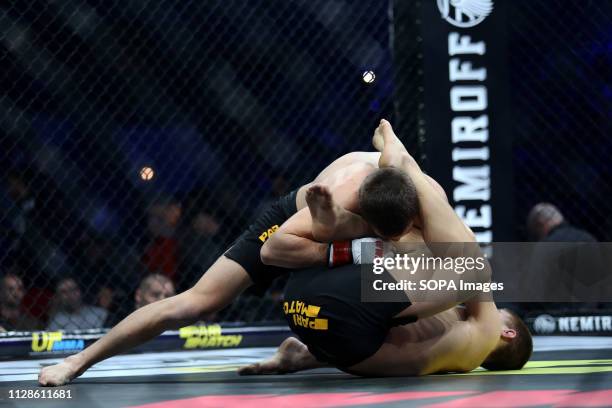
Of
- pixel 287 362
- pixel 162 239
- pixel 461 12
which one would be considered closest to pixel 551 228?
pixel 461 12

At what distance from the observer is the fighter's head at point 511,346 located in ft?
7.18

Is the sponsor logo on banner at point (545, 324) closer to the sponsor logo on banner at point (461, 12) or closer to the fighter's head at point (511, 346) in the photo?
the sponsor logo on banner at point (461, 12)

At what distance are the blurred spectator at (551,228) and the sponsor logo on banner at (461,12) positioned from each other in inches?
33.8

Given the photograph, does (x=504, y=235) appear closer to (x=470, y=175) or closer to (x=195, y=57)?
(x=470, y=175)

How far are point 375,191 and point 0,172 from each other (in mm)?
2368

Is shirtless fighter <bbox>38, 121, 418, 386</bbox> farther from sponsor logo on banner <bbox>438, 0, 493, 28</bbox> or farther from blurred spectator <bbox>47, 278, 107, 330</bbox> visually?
sponsor logo on banner <bbox>438, 0, 493, 28</bbox>

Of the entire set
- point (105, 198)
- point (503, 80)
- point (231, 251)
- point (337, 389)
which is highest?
point (503, 80)

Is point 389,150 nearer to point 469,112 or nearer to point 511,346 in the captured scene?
point 511,346

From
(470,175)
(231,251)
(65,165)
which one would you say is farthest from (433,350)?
(65,165)

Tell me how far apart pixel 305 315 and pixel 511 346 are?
513 mm

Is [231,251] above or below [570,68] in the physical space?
below

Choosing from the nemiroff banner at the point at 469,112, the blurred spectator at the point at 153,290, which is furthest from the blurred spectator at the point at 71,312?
the nemiroff banner at the point at 469,112

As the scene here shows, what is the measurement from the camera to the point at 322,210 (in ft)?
6.39

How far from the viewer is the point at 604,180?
4.62 m
